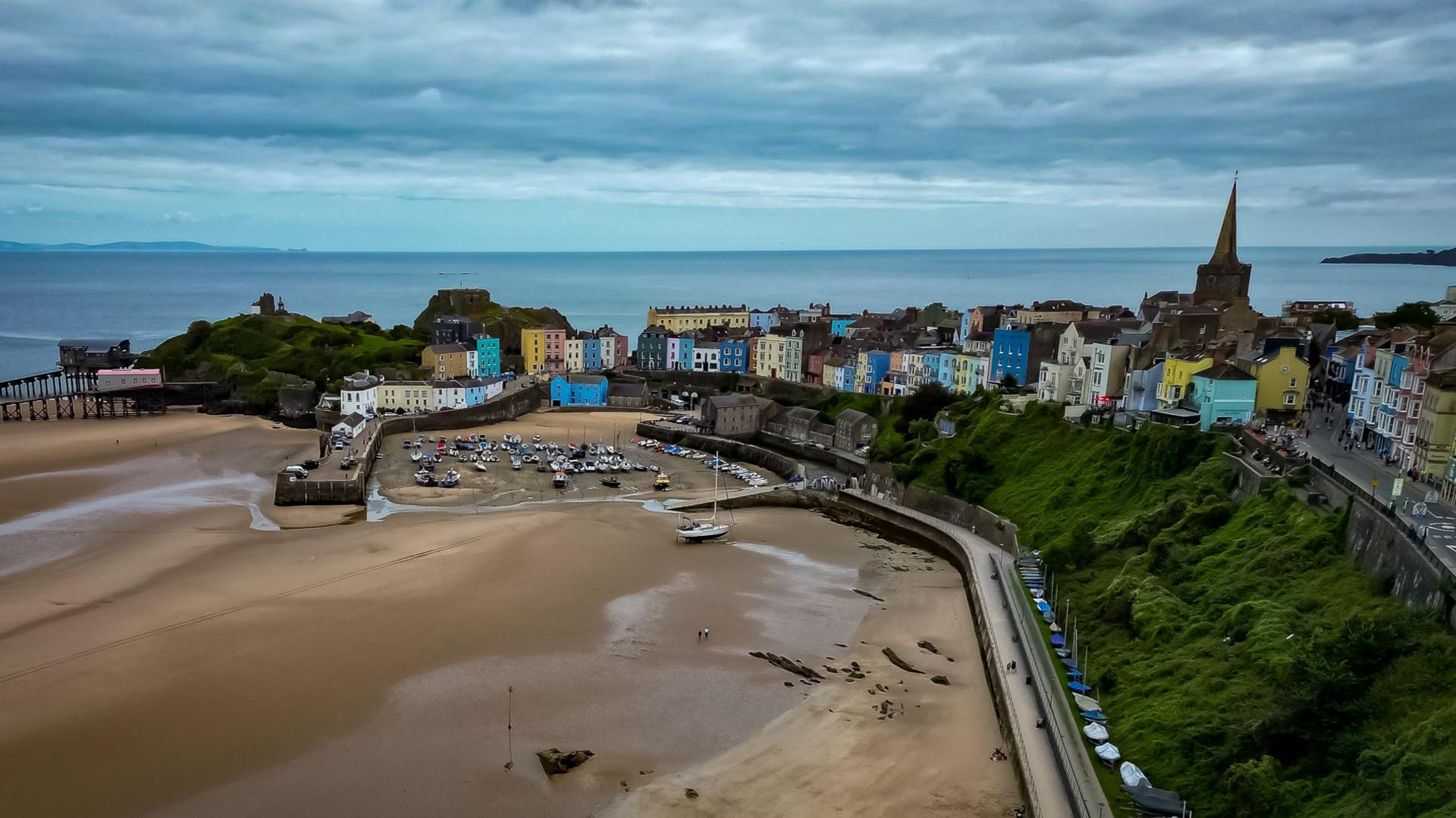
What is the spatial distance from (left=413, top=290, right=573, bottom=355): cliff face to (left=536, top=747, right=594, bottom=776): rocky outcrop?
204 feet

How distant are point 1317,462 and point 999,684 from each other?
35.7ft

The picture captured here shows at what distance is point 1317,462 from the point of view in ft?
76.8

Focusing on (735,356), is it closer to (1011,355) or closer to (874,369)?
(874,369)

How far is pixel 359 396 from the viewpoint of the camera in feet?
179

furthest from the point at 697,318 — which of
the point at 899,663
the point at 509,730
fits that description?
the point at 509,730

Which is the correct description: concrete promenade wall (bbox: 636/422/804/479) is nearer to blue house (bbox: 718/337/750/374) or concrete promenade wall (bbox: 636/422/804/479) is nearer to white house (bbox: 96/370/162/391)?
blue house (bbox: 718/337/750/374)

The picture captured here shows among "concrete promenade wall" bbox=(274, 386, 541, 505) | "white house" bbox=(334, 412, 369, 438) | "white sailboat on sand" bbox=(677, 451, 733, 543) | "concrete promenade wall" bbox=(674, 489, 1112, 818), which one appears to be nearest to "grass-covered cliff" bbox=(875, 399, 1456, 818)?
"concrete promenade wall" bbox=(674, 489, 1112, 818)

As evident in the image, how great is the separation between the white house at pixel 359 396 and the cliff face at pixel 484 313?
874 inches

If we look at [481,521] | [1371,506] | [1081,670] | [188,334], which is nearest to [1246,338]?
[1371,506]

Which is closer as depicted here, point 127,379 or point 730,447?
point 730,447

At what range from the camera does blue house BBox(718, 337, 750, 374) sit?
68.6 m

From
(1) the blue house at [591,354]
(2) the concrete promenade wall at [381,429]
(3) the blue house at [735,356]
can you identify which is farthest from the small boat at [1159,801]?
(1) the blue house at [591,354]

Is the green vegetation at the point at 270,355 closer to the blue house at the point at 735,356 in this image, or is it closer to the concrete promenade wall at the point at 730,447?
the concrete promenade wall at the point at 730,447

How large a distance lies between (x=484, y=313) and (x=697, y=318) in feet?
66.9
